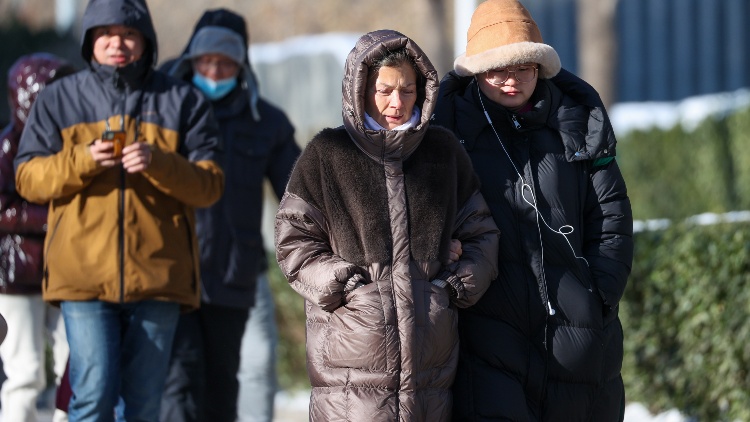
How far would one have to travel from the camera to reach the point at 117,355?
17.7ft

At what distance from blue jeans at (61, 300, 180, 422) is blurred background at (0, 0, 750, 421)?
2.57 metres

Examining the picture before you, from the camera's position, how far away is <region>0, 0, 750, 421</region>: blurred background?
22.2 feet

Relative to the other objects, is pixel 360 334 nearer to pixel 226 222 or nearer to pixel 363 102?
pixel 363 102

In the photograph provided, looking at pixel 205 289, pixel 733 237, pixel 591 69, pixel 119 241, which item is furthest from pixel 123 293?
pixel 591 69

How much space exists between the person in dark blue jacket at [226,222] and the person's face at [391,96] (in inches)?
83.3

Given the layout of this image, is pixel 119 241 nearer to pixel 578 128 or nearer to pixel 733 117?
pixel 578 128

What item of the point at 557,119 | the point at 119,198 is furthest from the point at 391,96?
the point at 119,198

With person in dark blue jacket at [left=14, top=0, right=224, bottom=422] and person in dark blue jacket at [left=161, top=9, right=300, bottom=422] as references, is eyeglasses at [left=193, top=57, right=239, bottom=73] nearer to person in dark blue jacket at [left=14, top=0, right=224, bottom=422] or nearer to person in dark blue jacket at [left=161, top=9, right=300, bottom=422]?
person in dark blue jacket at [left=161, top=9, right=300, bottom=422]

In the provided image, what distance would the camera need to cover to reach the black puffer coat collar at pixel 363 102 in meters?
4.41

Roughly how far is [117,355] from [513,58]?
1.86 meters

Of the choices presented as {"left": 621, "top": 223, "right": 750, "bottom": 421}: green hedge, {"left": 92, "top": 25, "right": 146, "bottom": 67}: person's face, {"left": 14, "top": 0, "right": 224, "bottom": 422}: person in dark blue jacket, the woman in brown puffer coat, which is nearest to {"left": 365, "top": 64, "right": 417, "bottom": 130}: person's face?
the woman in brown puffer coat

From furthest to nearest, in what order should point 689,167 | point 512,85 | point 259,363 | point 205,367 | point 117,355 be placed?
point 689,167 < point 259,363 < point 205,367 < point 117,355 < point 512,85

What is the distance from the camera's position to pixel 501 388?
450 centimetres

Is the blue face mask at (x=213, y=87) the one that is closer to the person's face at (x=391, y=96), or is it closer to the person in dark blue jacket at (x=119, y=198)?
the person in dark blue jacket at (x=119, y=198)
